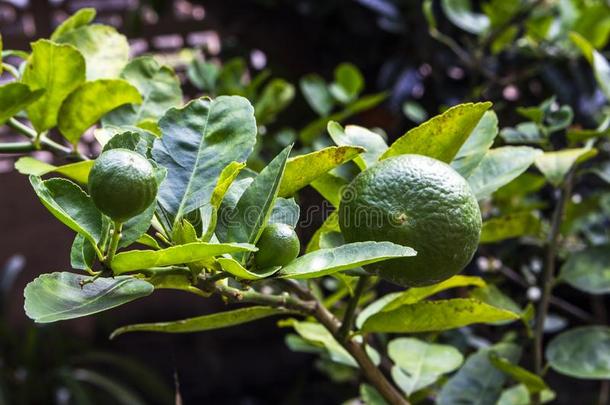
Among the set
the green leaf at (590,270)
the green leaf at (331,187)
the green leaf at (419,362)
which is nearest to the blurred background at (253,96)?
the green leaf at (590,270)

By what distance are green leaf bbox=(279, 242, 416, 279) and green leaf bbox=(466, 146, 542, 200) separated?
0.60 ft

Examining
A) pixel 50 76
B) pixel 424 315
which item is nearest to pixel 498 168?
pixel 424 315

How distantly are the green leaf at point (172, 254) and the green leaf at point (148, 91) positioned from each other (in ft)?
0.82

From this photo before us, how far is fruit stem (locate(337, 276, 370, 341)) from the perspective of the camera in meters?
0.51

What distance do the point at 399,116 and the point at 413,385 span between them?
0.72 m

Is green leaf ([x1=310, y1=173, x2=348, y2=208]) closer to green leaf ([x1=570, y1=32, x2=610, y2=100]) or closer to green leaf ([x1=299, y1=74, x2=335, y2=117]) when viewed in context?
green leaf ([x1=570, y1=32, x2=610, y2=100])

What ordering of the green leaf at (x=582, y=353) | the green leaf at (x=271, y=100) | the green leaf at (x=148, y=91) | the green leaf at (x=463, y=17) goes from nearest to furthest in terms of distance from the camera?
the green leaf at (x=148, y=91)
the green leaf at (x=582, y=353)
the green leaf at (x=271, y=100)
the green leaf at (x=463, y=17)

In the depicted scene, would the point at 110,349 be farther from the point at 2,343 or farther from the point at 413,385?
the point at 413,385

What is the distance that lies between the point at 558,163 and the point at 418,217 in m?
0.29

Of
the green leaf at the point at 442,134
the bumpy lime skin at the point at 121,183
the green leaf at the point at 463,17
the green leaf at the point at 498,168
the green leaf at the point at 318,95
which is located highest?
the bumpy lime skin at the point at 121,183

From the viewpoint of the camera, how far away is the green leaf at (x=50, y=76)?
530mm

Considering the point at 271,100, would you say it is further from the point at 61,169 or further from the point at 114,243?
the point at 114,243

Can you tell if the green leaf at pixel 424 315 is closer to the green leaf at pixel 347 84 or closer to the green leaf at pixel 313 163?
the green leaf at pixel 313 163

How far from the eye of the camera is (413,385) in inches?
26.4
